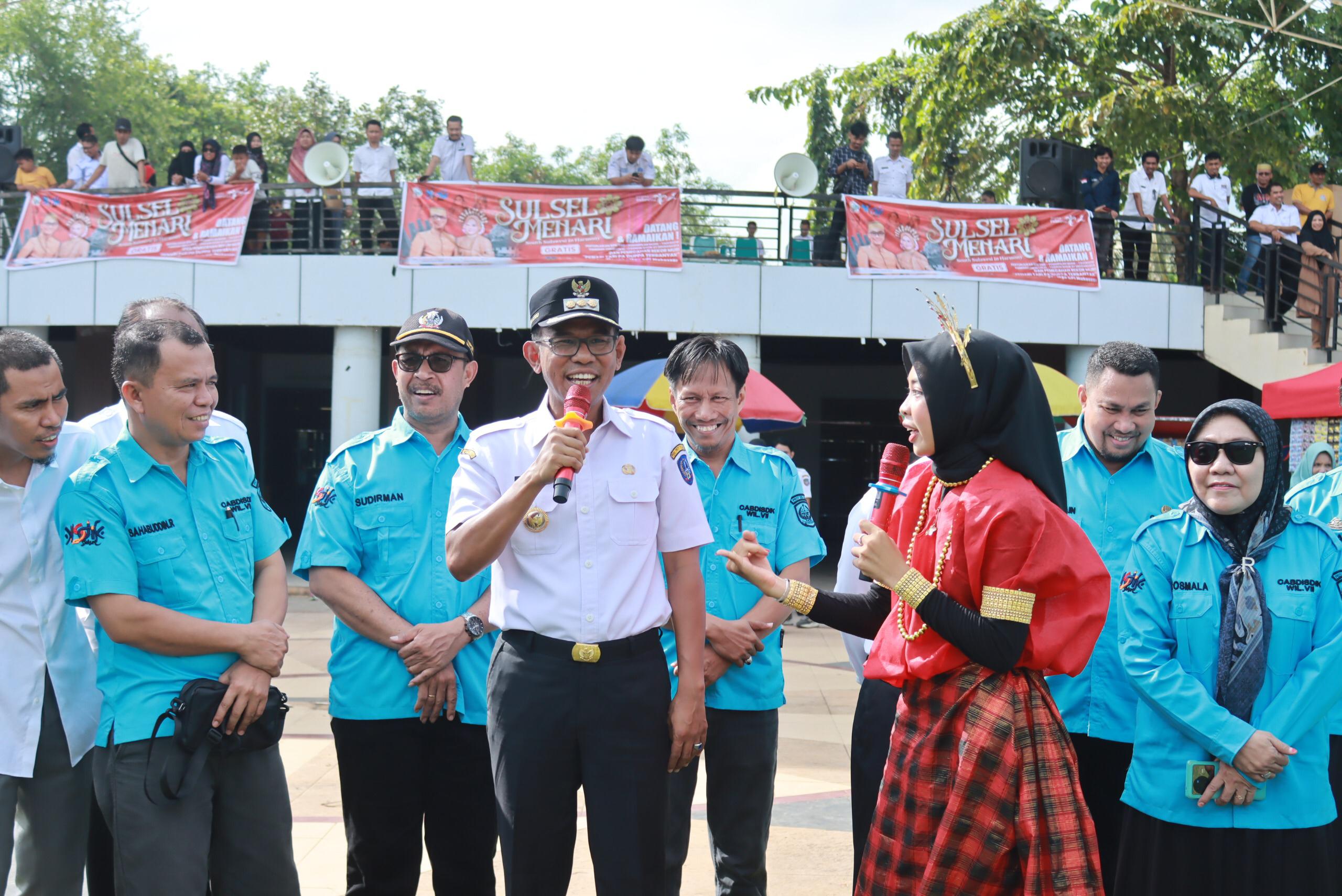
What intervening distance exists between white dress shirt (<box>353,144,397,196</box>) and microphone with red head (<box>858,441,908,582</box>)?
1233 cm

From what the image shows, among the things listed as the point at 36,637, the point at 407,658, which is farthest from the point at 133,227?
the point at 407,658

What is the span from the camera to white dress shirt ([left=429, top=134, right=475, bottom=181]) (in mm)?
14312

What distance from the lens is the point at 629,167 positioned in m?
13.9

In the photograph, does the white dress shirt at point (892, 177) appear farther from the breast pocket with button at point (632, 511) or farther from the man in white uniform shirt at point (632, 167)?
the breast pocket with button at point (632, 511)

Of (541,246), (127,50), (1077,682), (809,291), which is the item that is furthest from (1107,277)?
(127,50)

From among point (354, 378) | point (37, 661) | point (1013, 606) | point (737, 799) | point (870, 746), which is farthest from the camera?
point (354, 378)

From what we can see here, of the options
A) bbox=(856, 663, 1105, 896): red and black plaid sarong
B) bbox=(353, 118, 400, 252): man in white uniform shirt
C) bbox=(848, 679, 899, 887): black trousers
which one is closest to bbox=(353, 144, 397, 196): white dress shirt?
bbox=(353, 118, 400, 252): man in white uniform shirt

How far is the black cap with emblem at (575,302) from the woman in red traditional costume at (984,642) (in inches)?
30.2

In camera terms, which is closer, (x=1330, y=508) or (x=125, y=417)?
(x=125, y=417)

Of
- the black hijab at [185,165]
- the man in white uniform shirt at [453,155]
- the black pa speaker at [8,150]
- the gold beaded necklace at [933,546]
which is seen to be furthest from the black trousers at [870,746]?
the black pa speaker at [8,150]

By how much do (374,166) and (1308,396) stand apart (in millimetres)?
10911

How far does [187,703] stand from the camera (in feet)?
9.39

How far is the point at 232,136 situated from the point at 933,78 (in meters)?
29.7

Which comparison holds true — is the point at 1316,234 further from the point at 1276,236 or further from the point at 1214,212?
the point at 1214,212
